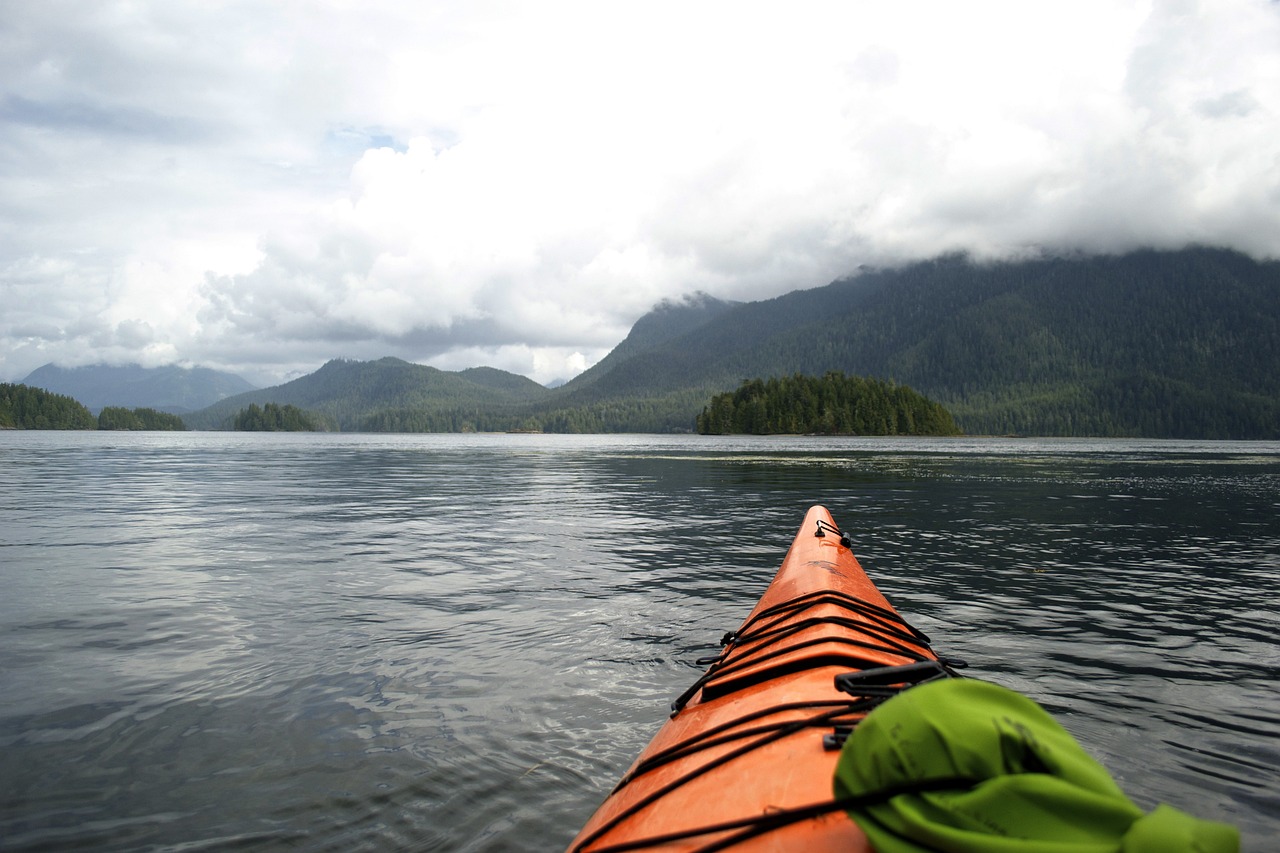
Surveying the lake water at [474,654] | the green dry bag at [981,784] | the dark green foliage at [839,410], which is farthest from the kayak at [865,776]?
the dark green foliage at [839,410]

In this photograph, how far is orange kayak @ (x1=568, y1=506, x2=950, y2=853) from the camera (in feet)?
12.6

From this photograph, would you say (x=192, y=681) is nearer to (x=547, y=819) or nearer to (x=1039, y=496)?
(x=547, y=819)

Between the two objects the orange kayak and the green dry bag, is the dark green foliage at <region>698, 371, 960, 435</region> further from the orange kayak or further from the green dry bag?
the green dry bag

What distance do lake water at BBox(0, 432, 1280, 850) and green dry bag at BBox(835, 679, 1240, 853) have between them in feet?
12.2

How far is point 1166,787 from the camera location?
6.70 meters

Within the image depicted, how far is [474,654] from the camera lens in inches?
415

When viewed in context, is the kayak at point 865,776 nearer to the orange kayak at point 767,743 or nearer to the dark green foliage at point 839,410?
the orange kayak at point 767,743

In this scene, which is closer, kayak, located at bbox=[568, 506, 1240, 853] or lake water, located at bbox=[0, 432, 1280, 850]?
kayak, located at bbox=[568, 506, 1240, 853]

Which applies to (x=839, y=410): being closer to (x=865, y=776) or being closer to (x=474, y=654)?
(x=474, y=654)

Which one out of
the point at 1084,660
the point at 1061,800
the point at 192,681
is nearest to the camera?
the point at 1061,800

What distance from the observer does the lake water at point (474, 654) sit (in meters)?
6.55

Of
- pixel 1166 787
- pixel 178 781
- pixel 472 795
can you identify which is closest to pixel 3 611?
pixel 178 781

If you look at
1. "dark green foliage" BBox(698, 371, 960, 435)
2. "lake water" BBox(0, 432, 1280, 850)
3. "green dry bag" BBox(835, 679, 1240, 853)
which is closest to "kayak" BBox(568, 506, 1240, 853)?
"green dry bag" BBox(835, 679, 1240, 853)

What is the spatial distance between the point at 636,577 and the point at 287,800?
10020mm
